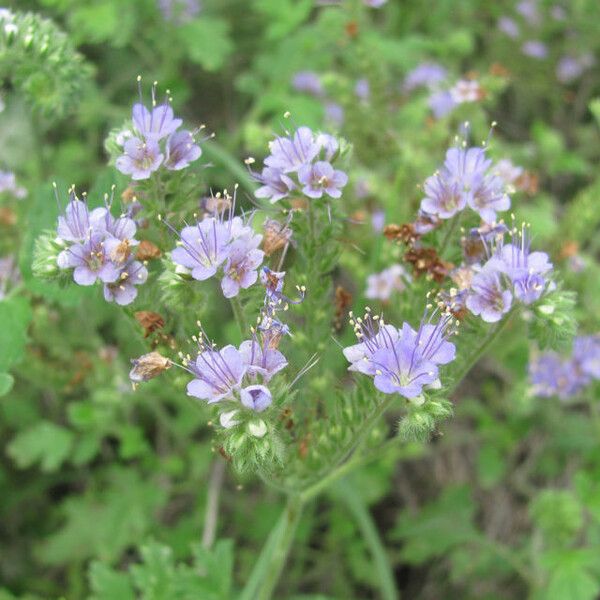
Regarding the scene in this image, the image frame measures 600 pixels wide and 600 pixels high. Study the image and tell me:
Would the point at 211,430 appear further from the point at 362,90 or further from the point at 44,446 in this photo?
the point at 362,90

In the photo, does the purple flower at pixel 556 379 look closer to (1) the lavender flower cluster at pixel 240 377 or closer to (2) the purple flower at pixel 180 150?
(1) the lavender flower cluster at pixel 240 377

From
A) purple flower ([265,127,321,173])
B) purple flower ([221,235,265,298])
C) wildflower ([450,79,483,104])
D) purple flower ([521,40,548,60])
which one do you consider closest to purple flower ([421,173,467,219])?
purple flower ([265,127,321,173])

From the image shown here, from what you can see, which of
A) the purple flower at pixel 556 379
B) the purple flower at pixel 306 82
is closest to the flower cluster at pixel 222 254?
the purple flower at pixel 556 379

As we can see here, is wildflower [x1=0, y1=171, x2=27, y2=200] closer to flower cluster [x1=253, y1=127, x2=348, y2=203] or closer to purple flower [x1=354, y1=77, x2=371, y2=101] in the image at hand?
flower cluster [x1=253, y1=127, x2=348, y2=203]

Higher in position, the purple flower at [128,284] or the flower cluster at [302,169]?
the flower cluster at [302,169]

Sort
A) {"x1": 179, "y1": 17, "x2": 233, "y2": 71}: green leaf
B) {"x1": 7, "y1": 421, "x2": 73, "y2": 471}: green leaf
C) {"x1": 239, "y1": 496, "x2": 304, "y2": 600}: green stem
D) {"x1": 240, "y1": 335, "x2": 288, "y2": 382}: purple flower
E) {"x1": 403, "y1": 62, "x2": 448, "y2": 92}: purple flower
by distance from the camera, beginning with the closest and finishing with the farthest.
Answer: {"x1": 240, "y1": 335, "x2": 288, "y2": 382}: purple flower, {"x1": 239, "y1": 496, "x2": 304, "y2": 600}: green stem, {"x1": 7, "y1": 421, "x2": 73, "y2": 471}: green leaf, {"x1": 179, "y1": 17, "x2": 233, "y2": 71}: green leaf, {"x1": 403, "y1": 62, "x2": 448, "y2": 92}: purple flower

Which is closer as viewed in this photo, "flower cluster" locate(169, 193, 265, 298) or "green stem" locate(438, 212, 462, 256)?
"flower cluster" locate(169, 193, 265, 298)
